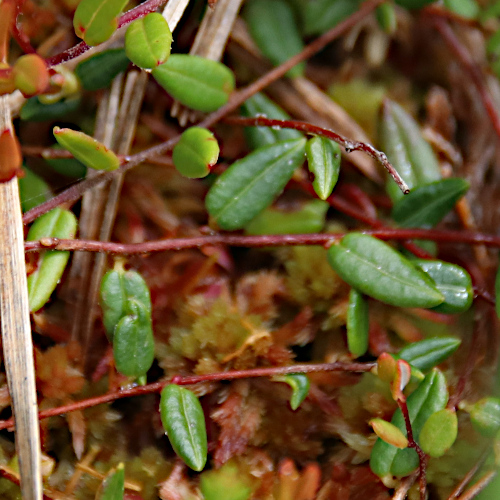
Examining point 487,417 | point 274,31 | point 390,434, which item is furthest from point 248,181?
point 487,417

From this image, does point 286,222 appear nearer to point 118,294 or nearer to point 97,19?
point 118,294

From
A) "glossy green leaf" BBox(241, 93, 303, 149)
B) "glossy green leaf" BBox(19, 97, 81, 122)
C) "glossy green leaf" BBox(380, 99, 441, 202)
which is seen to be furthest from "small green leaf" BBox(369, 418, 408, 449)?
"glossy green leaf" BBox(19, 97, 81, 122)

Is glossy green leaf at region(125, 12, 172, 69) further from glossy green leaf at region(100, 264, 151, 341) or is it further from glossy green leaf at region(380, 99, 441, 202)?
glossy green leaf at region(380, 99, 441, 202)

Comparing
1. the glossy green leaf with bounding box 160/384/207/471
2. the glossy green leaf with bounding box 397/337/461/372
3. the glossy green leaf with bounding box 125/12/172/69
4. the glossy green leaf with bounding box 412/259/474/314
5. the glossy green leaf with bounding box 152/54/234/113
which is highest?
the glossy green leaf with bounding box 125/12/172/69

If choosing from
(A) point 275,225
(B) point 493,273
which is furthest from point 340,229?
(B) point 493,273

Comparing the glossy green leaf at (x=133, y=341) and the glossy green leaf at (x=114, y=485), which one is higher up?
the glossy green leaf at (x=133, y=341)

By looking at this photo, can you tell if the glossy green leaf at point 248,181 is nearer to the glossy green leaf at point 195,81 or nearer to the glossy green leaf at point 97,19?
the glossy green leaf at point 195,81

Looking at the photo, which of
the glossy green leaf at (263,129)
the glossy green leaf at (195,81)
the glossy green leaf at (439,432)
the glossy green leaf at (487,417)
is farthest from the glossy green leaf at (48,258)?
the glossy green leaf at (487,417)
